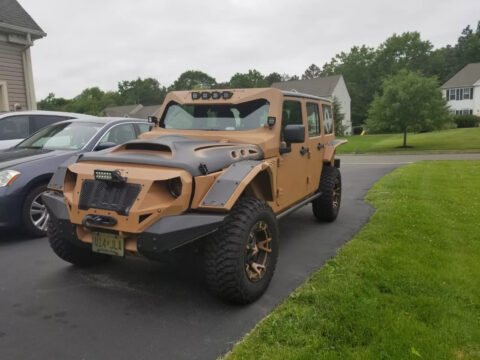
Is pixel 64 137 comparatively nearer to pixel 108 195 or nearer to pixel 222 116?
pixel 222 116

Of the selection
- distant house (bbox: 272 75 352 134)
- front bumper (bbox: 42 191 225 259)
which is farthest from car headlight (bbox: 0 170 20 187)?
distant house (bbox: 272 75 352 134)

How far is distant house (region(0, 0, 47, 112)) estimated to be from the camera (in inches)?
469

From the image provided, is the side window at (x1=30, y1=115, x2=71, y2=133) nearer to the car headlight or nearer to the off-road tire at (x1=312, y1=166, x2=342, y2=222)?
the car headlight

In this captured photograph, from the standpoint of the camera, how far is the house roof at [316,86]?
171 feet

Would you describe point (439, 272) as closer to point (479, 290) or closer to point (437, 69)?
point (479, 290)

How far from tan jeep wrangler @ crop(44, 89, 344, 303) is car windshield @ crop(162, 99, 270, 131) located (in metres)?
0.02

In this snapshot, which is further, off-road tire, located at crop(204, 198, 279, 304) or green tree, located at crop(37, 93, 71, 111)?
green tree, located at crop(37, 93, 71, 111)

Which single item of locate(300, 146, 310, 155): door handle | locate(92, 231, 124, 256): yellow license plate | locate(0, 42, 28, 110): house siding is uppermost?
locate(0, 42, 28, 110): house siding

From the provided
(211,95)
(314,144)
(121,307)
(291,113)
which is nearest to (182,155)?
(121,307)

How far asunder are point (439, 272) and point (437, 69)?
80.7 metres

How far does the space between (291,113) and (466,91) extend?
2393 inches

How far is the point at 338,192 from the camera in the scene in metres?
6.52

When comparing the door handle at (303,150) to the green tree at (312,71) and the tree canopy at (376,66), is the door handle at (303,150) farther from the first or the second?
the green tree at (312,71)

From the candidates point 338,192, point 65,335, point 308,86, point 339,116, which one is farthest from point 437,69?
point 65,335
